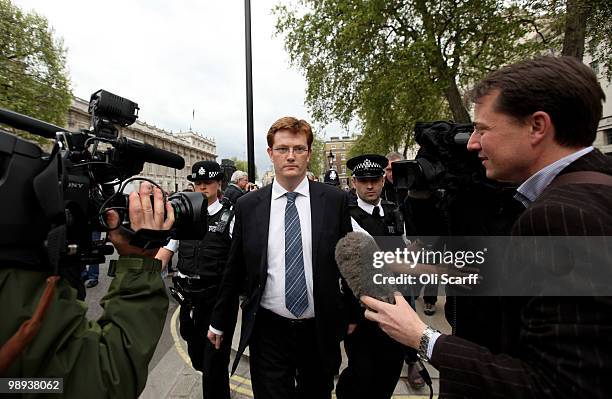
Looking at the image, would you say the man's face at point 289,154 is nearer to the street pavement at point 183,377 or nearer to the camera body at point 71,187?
the camera body at point 71,187

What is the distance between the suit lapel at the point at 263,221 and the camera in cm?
217

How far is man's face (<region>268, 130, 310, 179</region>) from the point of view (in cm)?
236

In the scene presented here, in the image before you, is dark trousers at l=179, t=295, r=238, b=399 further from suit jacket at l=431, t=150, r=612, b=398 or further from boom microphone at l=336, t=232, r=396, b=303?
suit jacket at l=431, t=150, r=612, b=398

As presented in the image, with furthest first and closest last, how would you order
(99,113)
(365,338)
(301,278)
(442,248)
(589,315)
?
(365,338) → (301,278) → (442,248) → (99,113) → (589,315)

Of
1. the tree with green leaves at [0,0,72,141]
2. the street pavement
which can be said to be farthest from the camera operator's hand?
the tree with green leaves at [0,0,72,141]

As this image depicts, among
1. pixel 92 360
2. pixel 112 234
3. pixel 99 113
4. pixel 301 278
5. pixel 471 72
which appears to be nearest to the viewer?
pixel 92 360

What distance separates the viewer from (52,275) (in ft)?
3.01

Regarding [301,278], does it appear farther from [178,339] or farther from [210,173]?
[178,339]

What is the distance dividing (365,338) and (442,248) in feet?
3.79

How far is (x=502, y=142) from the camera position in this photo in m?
1.09

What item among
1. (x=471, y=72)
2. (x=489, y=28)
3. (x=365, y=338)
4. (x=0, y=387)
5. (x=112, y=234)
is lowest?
(x=365, y=338)

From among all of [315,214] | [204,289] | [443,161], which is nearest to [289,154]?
[315,214]

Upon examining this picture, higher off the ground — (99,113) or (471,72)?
(471,72)

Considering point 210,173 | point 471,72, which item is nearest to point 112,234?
point 210,173
